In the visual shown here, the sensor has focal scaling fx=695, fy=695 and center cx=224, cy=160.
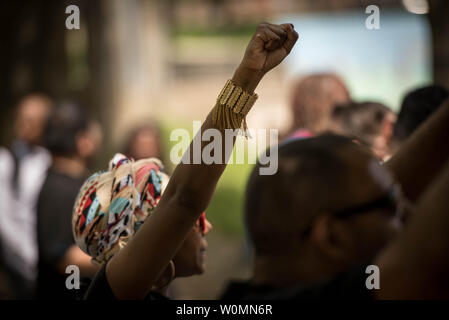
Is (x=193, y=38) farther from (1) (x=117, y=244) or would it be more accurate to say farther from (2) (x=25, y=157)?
(1) (x=117, y=244)

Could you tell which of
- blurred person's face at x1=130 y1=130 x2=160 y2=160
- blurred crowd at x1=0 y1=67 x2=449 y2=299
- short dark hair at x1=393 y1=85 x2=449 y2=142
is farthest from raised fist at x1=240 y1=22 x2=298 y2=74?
blurred person's face at x1=130 y1=130 x2=160 y2=160

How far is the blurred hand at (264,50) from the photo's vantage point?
5.50ft

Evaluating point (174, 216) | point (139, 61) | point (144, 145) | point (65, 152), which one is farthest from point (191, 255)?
point (139, 61)

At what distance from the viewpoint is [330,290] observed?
1.38 meters

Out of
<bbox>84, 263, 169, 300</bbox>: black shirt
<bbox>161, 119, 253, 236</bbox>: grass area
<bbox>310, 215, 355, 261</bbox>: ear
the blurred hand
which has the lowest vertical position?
<bbox>161, 119, 253, 236</bbox>: grass area

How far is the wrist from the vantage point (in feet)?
5.60

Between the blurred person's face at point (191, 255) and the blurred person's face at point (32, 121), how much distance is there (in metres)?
3.74

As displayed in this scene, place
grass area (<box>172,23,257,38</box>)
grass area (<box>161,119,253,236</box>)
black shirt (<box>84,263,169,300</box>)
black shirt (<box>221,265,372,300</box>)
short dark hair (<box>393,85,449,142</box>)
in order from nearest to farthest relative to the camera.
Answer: black shirt (<box>221,265,372,300</box>), black shirt (<box>84,263,169,300</box>), short dark hair (<box>393,85,449,142</box>), grass area (<box>161,119,253,236</box>), grass area (<box>172,23,257,38</box>)

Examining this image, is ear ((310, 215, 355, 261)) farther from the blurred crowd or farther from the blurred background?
the blurred background

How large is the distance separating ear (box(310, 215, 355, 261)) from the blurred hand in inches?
17.4

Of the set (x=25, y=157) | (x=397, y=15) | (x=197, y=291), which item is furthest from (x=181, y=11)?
(x=197, y=291)

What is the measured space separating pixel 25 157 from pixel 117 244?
357 centimetres

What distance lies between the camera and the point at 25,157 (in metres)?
5.34

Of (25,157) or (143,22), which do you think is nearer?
(25,157)
